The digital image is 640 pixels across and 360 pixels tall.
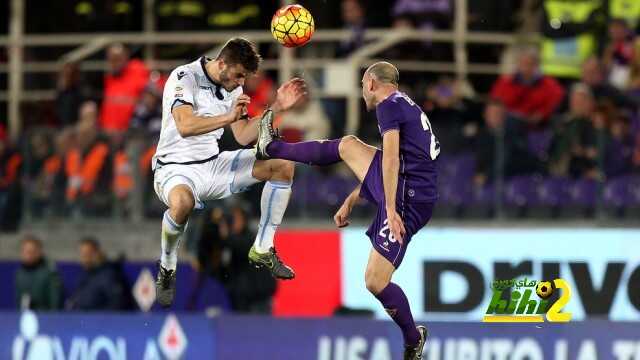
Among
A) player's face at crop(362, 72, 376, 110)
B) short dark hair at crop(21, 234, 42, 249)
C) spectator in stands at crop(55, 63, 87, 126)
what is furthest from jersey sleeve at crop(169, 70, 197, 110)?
spectator in stands at crop(55, 63, 87, 126)

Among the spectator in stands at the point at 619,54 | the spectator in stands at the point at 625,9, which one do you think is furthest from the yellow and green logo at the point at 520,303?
the spectator in stands at the point at 625,9

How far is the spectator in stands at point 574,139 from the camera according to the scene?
53.8ft

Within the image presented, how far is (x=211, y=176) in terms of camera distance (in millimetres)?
12805

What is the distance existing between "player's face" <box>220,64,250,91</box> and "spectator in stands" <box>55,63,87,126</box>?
6.86 m

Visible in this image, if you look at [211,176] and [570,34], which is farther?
[570,34]

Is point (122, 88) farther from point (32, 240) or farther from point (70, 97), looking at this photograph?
point (32, 240)

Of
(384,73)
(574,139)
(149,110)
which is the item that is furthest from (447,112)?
(384,73)

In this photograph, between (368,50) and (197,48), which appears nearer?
(368,50)

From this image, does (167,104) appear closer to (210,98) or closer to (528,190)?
(210,98)

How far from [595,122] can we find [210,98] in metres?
5.24

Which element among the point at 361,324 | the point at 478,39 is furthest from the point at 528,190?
the point at 478,39

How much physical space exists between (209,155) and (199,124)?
74 centimetres

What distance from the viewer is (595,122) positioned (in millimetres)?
16594

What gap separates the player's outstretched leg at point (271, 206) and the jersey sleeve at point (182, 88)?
817 mm
